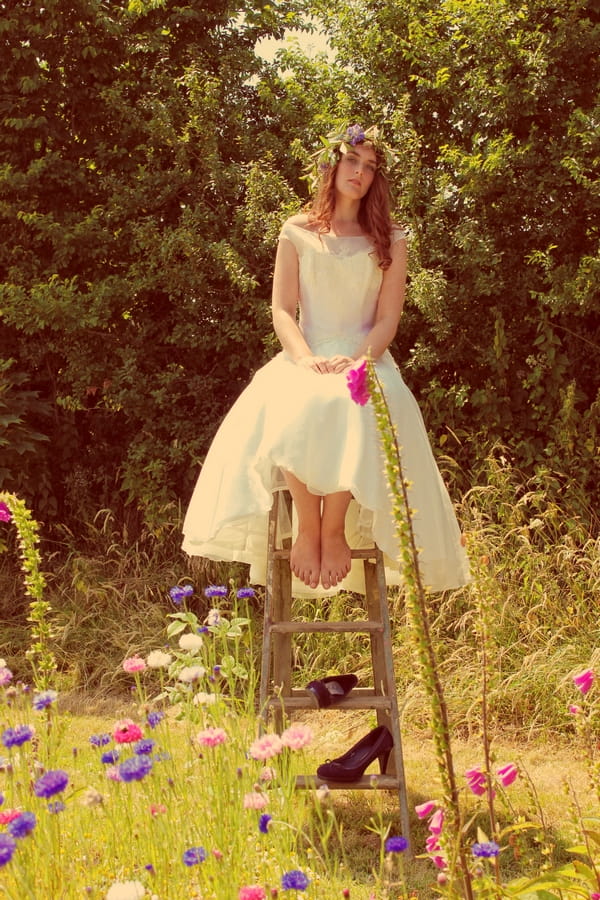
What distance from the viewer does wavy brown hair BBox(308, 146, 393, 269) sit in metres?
3.62

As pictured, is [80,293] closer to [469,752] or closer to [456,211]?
[456,211]

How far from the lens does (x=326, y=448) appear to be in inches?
121

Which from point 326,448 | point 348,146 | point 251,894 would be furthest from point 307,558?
point 251,894

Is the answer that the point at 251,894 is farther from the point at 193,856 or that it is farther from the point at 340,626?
the point at 340,626

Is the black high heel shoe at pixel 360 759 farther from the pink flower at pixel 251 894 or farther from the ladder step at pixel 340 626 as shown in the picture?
the pink flower at pixel 251 894

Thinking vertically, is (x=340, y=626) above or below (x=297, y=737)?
below

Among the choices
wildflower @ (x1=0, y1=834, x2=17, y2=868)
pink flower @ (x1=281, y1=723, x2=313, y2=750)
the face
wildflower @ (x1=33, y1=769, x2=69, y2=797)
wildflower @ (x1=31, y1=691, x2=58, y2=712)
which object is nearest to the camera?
wildflower @ (x1=0, y1=834, x2=17, y2=868)

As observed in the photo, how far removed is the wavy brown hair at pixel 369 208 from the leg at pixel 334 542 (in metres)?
1.00

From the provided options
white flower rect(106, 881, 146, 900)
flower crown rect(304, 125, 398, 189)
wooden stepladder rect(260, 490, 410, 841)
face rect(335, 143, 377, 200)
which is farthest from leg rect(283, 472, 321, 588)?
white flower rect(106, 881, 146, 900)

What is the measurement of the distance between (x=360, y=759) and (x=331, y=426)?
106cm

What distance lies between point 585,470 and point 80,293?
3220mm

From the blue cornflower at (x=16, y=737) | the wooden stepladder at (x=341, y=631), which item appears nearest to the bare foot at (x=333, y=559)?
the wooden stepladder at (x=341, y=631)

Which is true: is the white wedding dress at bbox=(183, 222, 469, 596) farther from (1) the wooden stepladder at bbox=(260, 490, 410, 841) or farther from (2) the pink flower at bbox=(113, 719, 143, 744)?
(2) the pink flower at bbox=(113, 719, 143, 744)

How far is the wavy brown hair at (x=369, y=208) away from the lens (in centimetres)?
362
